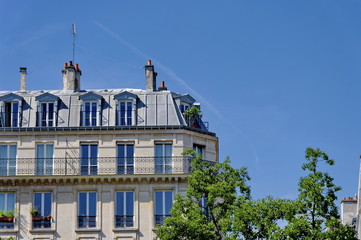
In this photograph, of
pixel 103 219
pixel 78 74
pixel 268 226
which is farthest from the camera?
pixel 78 74

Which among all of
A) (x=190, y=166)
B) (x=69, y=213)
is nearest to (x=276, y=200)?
(x=190, y=166)

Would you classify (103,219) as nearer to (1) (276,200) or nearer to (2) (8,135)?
(2) (8,135)

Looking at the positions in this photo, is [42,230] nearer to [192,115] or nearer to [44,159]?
[44,159]

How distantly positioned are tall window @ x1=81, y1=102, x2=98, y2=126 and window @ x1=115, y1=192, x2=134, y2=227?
3.94m

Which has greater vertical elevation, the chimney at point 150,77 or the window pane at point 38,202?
the chimney at point 150,77

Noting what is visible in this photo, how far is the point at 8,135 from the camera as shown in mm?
53000

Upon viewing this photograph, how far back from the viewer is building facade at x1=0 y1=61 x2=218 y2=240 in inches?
2035

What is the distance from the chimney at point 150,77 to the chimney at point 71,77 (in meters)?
3.58

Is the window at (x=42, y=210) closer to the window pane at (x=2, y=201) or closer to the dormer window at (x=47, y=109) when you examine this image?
the window pane at (x=2, y=201)

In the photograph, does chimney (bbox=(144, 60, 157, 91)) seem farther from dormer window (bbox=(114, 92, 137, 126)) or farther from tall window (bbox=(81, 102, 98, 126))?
tall window (bbox=(81, 102, 98, 126))

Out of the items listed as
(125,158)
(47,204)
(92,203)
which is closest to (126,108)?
(125,158)

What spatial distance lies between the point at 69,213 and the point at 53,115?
512 centimetres

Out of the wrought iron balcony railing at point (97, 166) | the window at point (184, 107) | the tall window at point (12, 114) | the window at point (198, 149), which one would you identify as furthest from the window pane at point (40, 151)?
the window at point (198, 149)

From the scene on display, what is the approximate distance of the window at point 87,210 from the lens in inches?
2036
